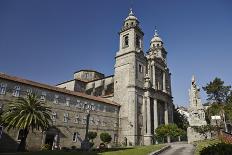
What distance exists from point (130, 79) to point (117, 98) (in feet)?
20.3

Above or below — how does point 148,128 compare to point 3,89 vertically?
below

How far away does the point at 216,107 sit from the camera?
5109 cm

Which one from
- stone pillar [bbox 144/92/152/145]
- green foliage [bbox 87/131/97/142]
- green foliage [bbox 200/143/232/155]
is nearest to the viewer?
green foliage [bbox 200/143/232/155]

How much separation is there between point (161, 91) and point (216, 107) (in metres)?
18.8

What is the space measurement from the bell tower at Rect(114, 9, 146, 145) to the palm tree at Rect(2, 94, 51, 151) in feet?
83.5

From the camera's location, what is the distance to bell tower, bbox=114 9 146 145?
54.7m

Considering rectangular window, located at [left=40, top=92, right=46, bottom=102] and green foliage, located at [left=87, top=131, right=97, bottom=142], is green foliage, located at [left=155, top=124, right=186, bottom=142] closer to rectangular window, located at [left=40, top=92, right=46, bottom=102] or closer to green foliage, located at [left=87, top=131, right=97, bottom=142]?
green foliage, located at [left=87, top=131, right=97, bottom=142]

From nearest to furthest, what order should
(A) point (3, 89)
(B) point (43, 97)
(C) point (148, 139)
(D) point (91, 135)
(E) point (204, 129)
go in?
(E) point (204, 129) < (A) point (3, 89) < (B) point (43, 97) < (D) point (91, 135) < (C) point (148, 139)

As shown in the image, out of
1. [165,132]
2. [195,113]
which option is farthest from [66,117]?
[165,132]

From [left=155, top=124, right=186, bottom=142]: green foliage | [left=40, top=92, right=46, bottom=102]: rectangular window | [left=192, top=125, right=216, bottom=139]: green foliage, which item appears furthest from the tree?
[left=40, top=92, right=46, bottom=102]: rectangular window

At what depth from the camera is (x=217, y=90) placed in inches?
2279

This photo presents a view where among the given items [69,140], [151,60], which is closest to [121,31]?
[151,60]

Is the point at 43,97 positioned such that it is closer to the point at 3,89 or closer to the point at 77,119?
the point at 3,89

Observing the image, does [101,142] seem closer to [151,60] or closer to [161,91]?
[161,91]
